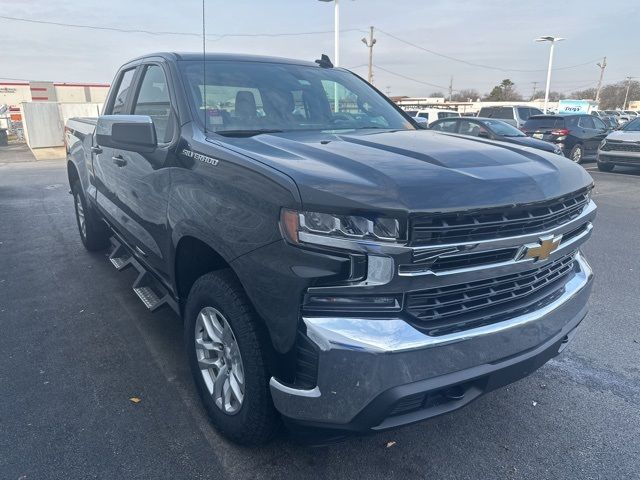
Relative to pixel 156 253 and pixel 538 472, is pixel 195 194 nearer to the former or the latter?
pixel 156 253

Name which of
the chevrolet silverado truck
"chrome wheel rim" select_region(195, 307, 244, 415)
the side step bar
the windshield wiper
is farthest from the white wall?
"chrome wheel rim" select_region(195, 307, 244, 415)

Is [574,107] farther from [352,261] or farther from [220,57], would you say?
[352,261]

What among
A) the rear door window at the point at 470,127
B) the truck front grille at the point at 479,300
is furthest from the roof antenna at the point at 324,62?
the rear door window at the point at 470,127

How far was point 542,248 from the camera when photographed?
7.25ft

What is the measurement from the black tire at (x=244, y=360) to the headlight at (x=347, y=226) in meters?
0.52

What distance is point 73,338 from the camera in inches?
150

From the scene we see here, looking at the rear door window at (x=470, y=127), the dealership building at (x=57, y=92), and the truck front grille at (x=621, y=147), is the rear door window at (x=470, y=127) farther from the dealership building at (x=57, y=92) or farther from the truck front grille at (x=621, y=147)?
the dealership building at (x=57, y=92)

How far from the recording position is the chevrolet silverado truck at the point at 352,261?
1872 mm

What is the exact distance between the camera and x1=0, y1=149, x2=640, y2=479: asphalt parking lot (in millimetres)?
2457

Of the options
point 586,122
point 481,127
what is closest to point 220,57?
point 481,127

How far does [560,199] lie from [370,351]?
1.19m

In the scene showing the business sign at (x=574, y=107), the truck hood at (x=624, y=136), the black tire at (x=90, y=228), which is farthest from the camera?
the business sign at (x=574, y=107)

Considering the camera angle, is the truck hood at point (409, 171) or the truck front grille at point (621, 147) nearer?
the truck hood at point (409, 171)

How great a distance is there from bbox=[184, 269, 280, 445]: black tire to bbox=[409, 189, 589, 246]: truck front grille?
2.73ft
